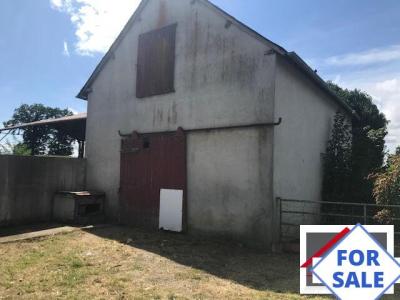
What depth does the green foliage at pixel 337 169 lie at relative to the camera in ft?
37.6

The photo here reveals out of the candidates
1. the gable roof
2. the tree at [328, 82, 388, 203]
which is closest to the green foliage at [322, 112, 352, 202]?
the tree at [328, 82, 388, 203]

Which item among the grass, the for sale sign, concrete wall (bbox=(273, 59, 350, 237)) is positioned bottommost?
the grass

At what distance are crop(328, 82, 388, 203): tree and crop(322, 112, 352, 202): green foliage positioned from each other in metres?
0.18

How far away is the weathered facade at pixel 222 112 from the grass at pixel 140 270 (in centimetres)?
112

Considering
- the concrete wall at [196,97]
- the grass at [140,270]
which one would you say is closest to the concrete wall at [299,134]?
the concrete wall at [196,97]

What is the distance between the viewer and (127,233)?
405 inches

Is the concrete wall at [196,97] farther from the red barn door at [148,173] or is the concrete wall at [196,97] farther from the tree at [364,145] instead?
the tree at [364,145]

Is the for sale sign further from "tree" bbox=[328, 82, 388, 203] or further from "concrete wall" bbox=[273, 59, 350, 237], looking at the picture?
"tree" bbox=[328, 82, 388, 203]

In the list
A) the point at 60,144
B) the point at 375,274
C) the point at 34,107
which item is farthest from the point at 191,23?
the point at 34,107

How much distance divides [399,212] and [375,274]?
5193 millimetres

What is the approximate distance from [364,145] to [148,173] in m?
7.66

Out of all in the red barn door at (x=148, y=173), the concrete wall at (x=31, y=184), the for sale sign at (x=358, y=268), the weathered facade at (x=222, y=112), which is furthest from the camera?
the concrete wall at (x=31, y=184)

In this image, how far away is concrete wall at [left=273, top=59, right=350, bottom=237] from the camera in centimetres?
909

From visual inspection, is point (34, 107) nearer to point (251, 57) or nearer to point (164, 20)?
point (164, 20)
